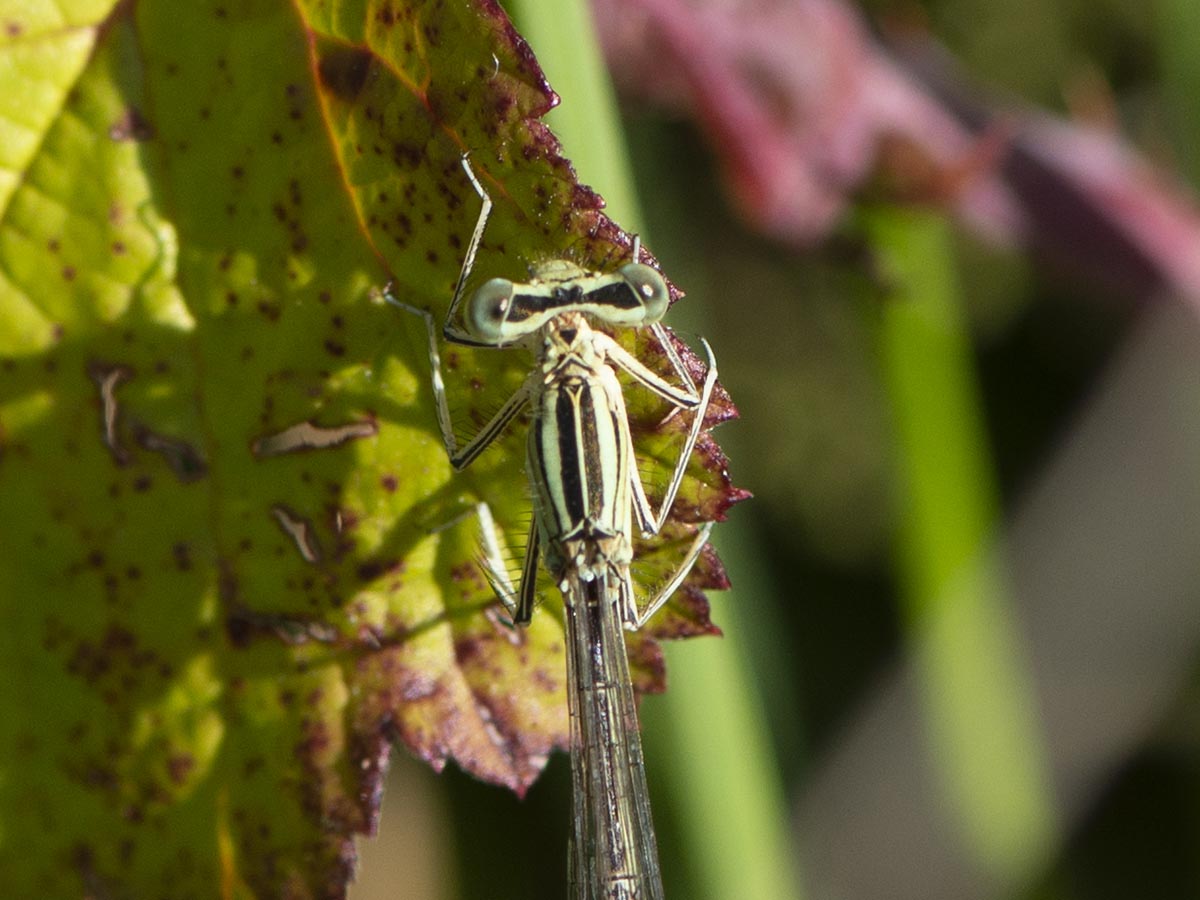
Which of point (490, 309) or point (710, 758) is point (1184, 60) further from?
point (490, 309)

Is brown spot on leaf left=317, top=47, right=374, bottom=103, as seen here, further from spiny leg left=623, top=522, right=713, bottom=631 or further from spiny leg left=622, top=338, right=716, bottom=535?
spiny leg left=623, top=522, right=713, bottom=631

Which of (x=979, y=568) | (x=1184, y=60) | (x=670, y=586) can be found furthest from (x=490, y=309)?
(x=1184, y=60)

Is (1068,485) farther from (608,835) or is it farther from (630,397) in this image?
(630,397)

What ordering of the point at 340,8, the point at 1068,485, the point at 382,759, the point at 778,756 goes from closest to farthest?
the point at 340,8 → the point at 382,759 → the point at 778,756 → the point at 1068,485

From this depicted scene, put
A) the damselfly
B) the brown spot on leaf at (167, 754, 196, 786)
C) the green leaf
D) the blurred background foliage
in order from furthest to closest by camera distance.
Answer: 1. the blurred background foliage
2. the brown spot on leaf at (167, 754, 196, 786)
3. the damselfly
4. the green leaf

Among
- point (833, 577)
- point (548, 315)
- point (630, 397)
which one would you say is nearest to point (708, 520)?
point (630, 397)

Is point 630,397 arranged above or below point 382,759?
above

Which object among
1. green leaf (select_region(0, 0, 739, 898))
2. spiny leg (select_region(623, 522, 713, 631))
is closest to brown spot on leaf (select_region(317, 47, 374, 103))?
green leaf (select_region(0, 0, 739, 898))

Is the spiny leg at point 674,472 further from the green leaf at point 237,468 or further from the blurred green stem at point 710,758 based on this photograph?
the blurred green stem at point 710,758
